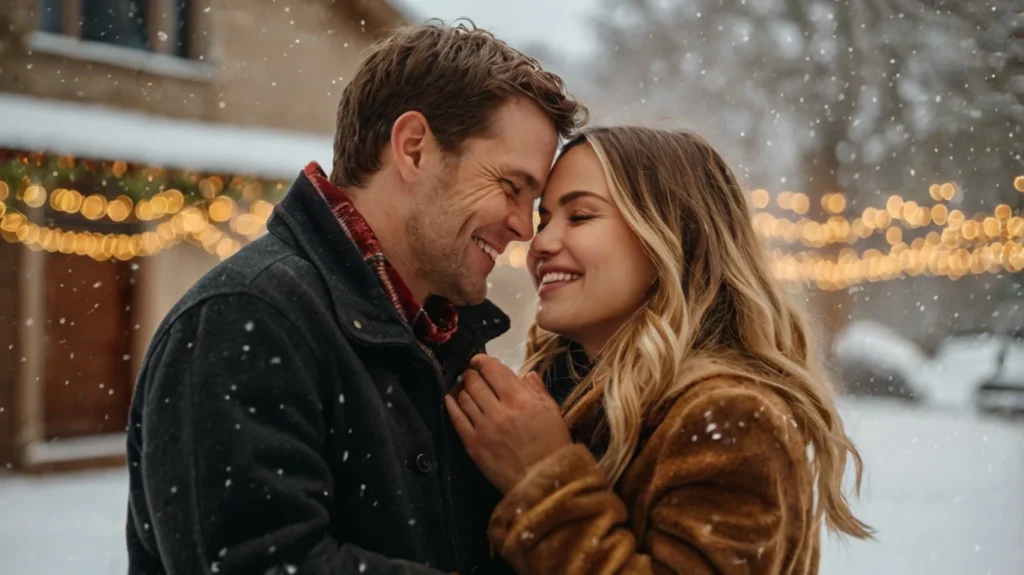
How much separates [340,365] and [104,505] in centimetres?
612

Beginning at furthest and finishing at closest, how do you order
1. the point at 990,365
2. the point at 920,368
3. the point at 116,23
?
the point at 920,368 < the point at 990,365 < the point at 116,23

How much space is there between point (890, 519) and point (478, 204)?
642 cm

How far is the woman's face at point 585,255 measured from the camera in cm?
203

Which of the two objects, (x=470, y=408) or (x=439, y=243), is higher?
(x=439, y=243)

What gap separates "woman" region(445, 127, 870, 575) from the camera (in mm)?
1601

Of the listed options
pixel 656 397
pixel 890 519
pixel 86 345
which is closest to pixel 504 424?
pixel 656 397

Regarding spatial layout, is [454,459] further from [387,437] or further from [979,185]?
[979,185]

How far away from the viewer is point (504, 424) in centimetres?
174

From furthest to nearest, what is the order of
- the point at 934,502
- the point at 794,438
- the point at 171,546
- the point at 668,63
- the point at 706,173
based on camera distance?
the point at 668,63
the point at 934,502
the point at 706,173
the point at 794,438
the point at 171,546

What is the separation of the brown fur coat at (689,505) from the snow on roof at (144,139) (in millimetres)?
5313

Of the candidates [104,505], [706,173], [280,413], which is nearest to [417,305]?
[280,413]

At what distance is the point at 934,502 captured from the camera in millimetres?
7754

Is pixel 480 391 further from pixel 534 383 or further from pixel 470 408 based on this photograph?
pixel 534 383

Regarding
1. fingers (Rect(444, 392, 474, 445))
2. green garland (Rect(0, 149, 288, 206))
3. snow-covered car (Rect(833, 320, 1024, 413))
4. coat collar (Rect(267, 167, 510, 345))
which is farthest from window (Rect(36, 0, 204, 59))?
snow-covered car (Rect(833, 320, 1024, 413))
